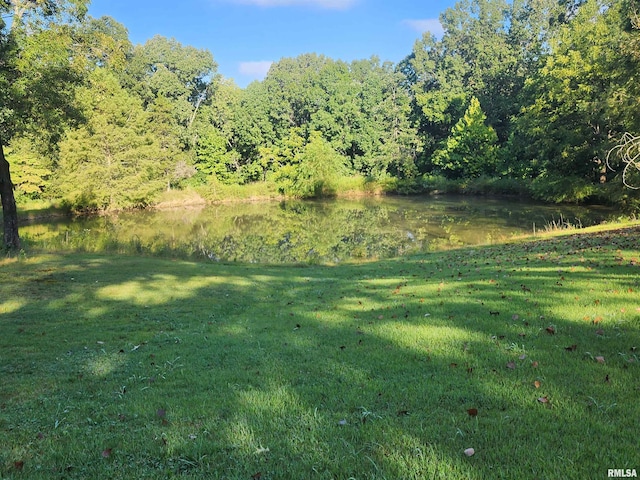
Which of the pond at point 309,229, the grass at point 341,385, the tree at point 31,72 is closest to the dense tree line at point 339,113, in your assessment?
the tree at point 31,72

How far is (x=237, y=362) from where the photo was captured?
5.54m

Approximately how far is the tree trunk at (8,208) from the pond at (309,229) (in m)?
5.34

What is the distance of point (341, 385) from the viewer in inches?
173

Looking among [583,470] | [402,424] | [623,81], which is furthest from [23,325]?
[623,81]

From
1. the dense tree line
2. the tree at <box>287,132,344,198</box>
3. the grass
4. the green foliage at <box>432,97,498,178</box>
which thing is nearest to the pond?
the dense tree line

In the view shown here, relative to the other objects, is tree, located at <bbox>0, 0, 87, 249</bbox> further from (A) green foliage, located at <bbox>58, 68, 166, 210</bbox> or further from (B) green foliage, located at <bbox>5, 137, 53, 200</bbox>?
(B) green foliage, located at <bbox>5, 137, 53, 200</bbox>

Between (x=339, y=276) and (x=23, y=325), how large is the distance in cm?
910

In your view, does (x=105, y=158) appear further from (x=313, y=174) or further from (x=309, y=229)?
(x=313, y=174)

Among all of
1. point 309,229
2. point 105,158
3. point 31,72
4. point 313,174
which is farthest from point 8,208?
point 313,174

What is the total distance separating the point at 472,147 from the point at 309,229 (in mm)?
32204

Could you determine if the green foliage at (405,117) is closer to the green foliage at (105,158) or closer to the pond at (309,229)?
the green foliage at (105,158)

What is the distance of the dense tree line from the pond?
411cm

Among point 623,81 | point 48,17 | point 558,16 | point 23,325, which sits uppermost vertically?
point 558,16

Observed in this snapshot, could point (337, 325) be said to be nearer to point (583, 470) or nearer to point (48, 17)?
point (583, 470)
